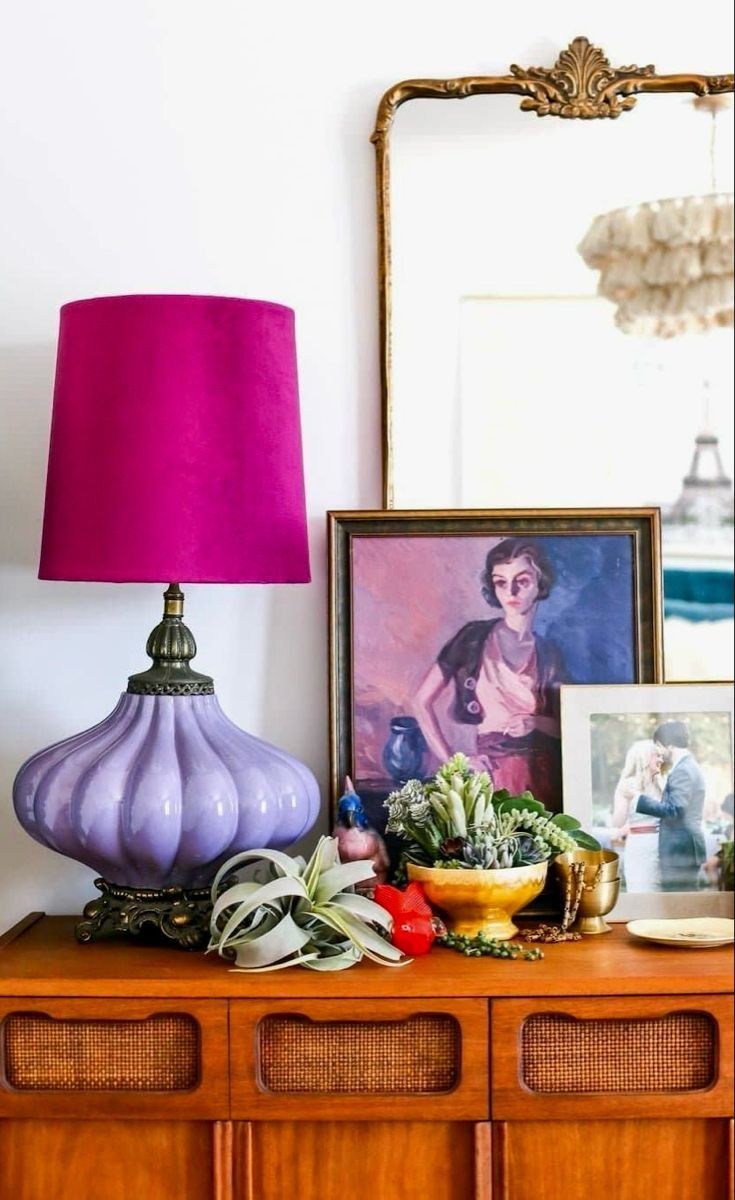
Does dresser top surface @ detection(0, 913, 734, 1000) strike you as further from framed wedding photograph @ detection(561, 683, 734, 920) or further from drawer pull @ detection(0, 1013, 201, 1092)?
framed wedding photograph @ detection(561, 683, 734, 920)

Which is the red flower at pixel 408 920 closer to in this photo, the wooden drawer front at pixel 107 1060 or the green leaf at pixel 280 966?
the green leaf at pixel 280 966

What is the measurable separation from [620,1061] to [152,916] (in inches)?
22.9

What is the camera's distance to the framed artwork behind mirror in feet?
6.07

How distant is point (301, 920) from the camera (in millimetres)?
1595

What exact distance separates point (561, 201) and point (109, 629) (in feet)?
2.85

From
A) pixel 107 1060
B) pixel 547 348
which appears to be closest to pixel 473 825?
pixel 107 1060

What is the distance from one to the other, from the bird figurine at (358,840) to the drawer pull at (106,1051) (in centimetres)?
31

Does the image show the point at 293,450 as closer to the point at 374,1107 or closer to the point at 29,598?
the point at 29,598

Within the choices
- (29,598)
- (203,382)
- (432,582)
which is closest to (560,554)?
(432,582)

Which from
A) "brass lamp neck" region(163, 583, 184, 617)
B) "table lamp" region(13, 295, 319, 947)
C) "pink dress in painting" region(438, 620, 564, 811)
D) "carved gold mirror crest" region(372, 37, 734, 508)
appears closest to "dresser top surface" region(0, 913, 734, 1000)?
"table lamp" region(13, 295, 319, 947)

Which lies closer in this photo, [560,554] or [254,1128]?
[254,1128]

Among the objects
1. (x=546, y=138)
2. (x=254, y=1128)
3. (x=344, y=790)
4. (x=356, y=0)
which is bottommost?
(x=254, y=1128)

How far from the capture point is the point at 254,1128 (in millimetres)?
1546

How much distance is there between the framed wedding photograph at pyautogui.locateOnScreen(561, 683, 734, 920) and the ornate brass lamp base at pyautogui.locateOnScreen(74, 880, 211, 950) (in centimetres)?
51
